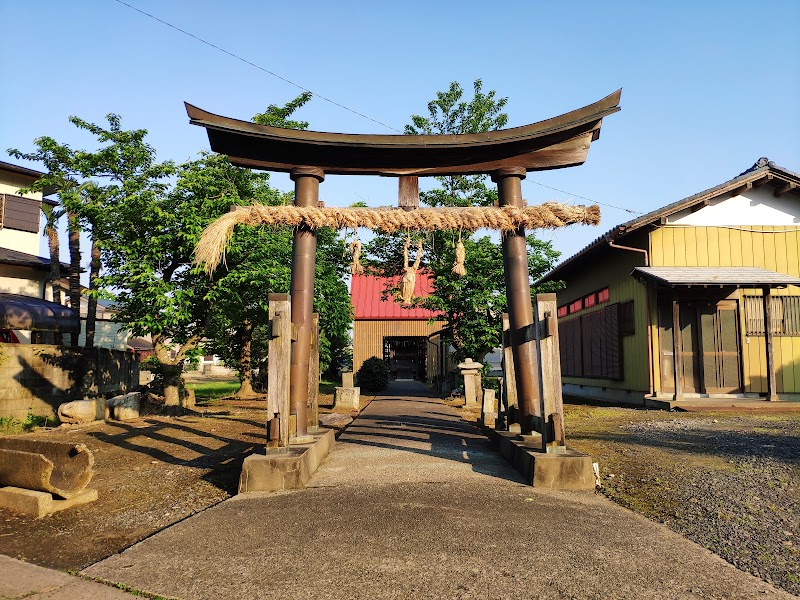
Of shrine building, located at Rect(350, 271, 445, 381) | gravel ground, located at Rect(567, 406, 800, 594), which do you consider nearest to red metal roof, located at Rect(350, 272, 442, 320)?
shrine building, located at Rect(350, 271, 445, 381)

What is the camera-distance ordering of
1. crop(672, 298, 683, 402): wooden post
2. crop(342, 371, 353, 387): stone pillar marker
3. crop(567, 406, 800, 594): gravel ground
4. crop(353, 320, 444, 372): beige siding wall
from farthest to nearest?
1. crop(353, 320, 444, 372): beige siding wall
2. crop(342, 371, 353, 387): stone pillar marker
3. crop(672, 298, 683, 402): wooden post
4. crop(567, 406, 800, 594): gravel ground

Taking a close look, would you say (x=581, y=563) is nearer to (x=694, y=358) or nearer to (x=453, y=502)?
(x=453, y=502)

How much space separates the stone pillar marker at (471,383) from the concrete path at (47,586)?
452 inches

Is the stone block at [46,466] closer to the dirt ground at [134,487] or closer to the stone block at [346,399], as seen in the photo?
the dirt ground at [134,487]

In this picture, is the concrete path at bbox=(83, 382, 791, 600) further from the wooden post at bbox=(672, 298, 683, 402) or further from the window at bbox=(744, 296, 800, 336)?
the window at bbox=(744, 296, 800, 336)

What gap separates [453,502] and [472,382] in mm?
9820

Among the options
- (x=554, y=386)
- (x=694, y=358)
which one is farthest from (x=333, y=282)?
(x=554, y=386)

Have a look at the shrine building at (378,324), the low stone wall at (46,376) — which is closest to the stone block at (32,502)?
the low stone wall at (46,376)

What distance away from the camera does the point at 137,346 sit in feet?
135

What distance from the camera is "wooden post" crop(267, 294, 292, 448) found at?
5.82m

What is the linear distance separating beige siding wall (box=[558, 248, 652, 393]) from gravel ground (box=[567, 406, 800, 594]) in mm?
3833

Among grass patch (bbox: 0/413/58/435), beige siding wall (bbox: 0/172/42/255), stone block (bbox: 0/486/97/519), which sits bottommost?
grass patch (bbox: 0/413/58/435)

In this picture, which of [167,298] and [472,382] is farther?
[472,382]

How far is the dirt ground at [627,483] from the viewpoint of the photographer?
160 inches
